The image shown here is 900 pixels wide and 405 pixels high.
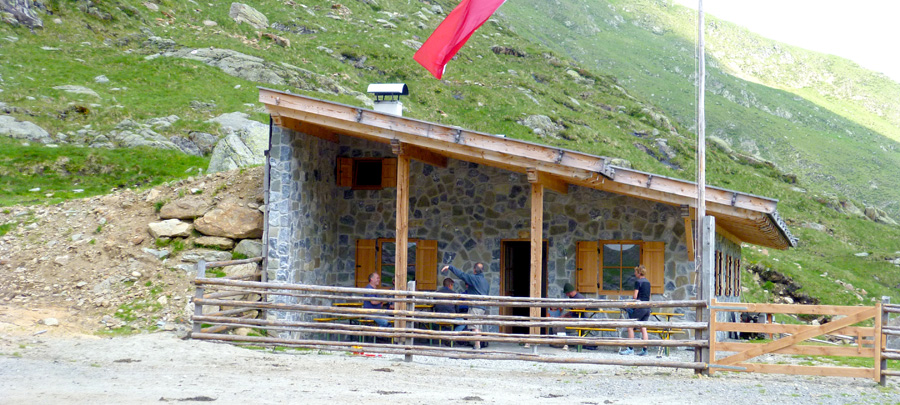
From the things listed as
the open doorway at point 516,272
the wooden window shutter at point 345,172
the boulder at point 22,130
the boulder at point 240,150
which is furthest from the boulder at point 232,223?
the boulder at point 22,130

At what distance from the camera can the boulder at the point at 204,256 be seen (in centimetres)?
1273

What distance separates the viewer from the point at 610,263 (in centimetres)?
1368

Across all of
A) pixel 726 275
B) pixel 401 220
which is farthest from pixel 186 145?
pixel 726 275

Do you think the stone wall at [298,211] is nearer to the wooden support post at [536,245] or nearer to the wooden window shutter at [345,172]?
the wooden window shutter at [345,172]

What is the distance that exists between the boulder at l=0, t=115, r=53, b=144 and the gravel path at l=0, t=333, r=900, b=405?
40.1 feet

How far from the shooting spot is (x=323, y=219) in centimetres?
1445

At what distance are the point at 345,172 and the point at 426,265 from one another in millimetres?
2613

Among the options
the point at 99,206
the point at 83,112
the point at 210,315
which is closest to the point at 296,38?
the point at 83,112

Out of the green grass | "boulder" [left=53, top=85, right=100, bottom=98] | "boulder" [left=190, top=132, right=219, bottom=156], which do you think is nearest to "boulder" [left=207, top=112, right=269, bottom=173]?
the green grass

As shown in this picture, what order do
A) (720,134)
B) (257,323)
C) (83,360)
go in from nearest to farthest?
1. (83,360)
2. (257,323)
3. (720,134)

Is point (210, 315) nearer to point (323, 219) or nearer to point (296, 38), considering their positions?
point (323, 219)

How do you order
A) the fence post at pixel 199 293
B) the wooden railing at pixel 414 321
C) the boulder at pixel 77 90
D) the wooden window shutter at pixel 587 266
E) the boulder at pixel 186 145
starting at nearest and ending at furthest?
the wooden railing at pixel 414 321 → the fence post at pixel 199 293 → the wooden window shutter at pixel 587 266 → the boulder at pixel 186 145 → the boulder at pixel 77 90

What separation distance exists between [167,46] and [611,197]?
81.5 ft

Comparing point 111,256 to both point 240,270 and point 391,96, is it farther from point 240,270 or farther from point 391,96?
point 391,96
